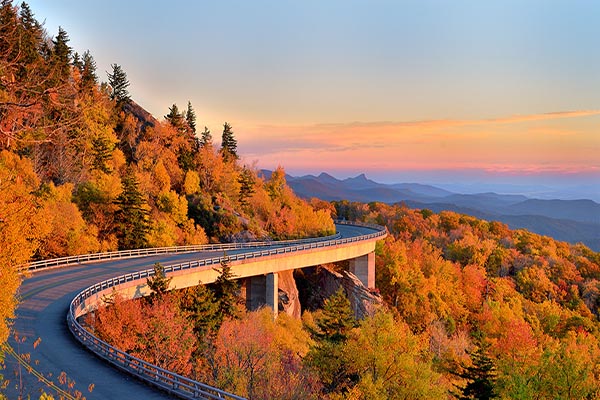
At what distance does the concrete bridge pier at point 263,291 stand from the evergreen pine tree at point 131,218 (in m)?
12.8

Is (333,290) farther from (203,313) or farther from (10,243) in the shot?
(10,243)

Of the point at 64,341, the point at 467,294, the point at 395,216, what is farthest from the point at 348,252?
the point at 395,216

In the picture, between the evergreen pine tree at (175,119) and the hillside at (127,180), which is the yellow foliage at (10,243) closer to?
the hillside at (127,180)

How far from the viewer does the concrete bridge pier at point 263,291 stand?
181 feet

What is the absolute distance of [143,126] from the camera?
85562 mm

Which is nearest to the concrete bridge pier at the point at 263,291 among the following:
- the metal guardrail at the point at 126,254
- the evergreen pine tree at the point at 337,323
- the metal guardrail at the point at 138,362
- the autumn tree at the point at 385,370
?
the metal guardrail at the point at 126,254

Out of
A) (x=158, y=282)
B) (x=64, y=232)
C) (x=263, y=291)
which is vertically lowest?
(x=263, y=291)

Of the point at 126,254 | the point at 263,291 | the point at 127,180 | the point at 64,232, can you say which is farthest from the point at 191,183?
the point at 64,232

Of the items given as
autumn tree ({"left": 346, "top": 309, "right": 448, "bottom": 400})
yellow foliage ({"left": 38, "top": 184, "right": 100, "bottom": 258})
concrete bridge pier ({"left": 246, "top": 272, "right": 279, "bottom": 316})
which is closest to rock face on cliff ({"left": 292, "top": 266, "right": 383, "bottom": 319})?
concrete bridge pier ({"left": 246, "top": 272, "right": 279, "bottom": 316})

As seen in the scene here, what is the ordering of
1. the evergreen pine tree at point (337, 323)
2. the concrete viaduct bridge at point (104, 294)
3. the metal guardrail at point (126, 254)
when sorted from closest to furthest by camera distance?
the concrete viaduct bridge at point (104, 294)
the evergreen pine tree at point (337, 323)
the metal guardrail at point (126, 254)

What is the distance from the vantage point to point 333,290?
2680 inches

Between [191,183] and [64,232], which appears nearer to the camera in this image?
[64,232]

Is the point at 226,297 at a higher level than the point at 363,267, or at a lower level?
higher

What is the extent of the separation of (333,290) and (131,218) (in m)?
27.6
